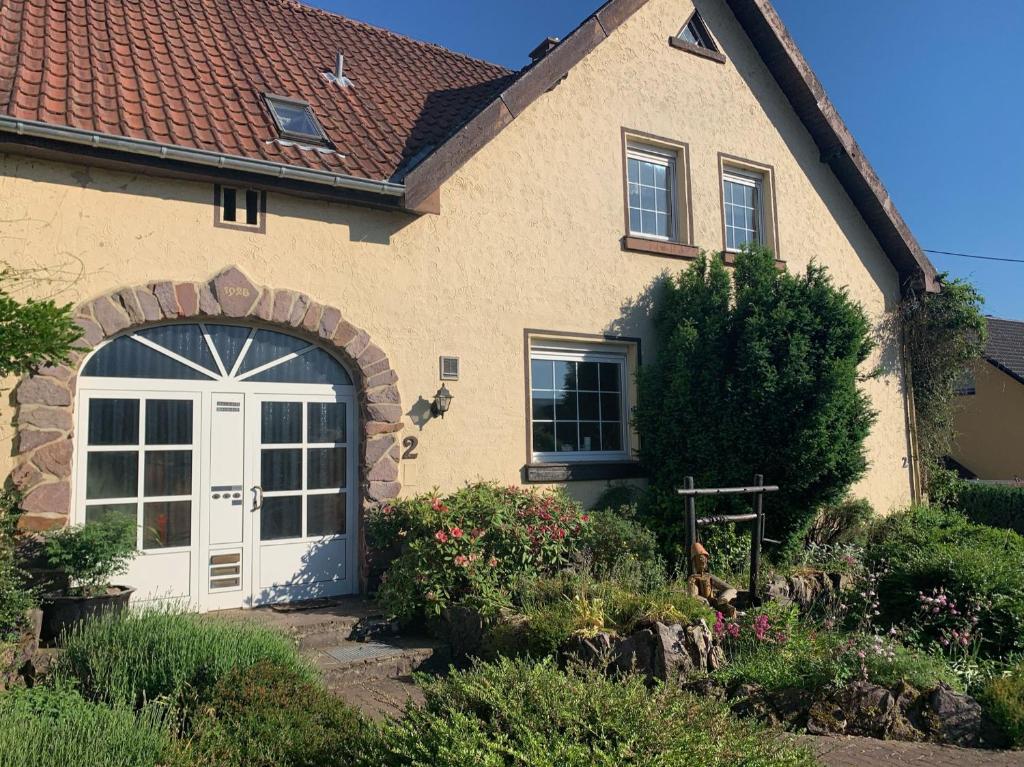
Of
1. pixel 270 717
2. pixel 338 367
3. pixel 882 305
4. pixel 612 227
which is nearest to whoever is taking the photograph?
pixel 270 717

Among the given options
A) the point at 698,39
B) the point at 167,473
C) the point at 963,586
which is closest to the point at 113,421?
the point at 167,473

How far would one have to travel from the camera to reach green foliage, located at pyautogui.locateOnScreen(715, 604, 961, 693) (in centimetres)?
533

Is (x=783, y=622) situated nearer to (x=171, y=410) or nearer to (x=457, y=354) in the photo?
(x=457, y=354)

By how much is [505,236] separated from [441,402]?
208cm

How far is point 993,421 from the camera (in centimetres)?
2042

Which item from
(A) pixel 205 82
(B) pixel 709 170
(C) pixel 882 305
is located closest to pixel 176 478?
(A) pixel 205 82

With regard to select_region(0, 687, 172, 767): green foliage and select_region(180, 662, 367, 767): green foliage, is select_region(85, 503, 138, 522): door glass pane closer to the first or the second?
select_region(0, 687, 172, 767): green foliage

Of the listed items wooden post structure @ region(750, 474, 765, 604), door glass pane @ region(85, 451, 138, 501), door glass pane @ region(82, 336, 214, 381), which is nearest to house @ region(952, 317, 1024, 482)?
wooden post structure @ region(750, 474, 765, 604)

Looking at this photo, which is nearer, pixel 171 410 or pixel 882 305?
pixel 171 410

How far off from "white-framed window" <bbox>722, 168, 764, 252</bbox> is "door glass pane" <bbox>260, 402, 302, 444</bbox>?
249 inches

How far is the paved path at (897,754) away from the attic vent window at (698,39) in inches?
354

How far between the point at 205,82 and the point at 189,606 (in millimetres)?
5123

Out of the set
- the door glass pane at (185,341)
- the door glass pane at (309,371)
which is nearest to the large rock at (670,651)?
the door glass pane at (309,371)

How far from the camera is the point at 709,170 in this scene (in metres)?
11.0
